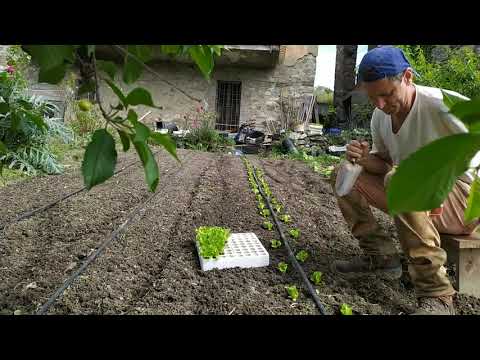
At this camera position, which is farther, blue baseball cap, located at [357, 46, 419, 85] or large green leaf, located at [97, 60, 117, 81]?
blue baseball cap, located at [357, 46, 419, 85]

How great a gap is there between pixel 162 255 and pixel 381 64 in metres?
1.71

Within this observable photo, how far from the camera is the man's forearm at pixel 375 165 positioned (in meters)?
2.18

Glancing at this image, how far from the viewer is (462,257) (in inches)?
73.4

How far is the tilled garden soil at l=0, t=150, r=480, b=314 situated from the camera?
6.22 ft

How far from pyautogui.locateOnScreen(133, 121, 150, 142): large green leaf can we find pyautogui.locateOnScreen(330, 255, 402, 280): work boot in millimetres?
1874

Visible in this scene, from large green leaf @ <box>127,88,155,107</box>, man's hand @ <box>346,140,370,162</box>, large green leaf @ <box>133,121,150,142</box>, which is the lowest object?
man's hand @ <box>346,140,370,162</box>

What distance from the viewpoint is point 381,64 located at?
173 centimetres

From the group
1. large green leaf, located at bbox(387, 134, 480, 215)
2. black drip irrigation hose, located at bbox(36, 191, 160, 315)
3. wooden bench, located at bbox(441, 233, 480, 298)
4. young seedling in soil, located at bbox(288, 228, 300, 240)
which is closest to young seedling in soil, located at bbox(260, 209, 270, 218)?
young seedling in soil, located at bbox(288, 228, 300, 240)

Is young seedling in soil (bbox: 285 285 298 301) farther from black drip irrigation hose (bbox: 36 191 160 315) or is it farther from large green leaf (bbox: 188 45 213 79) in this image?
large green leaf (bbox: 188 45 213 79)

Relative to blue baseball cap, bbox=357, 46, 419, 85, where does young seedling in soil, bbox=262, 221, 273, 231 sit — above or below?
below

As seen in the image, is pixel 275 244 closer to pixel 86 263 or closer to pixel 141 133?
pixel 86 263

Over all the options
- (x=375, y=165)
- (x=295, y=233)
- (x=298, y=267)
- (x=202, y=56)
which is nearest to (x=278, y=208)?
(x=295, y=233)

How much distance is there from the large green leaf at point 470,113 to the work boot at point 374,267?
1.98 metres

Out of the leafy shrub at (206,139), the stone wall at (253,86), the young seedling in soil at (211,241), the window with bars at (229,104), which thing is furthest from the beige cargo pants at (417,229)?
the window with bars at (229,104)
